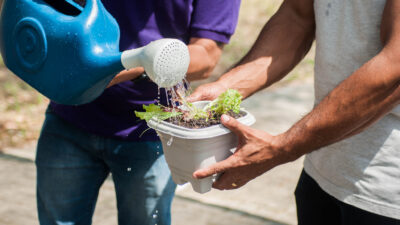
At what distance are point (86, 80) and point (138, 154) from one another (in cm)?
48

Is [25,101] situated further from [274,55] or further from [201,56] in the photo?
[274,55]

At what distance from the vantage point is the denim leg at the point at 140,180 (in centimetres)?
189

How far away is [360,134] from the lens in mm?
1507

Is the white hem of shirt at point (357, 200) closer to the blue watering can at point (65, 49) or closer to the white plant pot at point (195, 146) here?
the white plant pot at point (195, 146)

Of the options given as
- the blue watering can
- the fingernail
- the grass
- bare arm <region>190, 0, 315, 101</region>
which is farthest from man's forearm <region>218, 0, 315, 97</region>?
the grass

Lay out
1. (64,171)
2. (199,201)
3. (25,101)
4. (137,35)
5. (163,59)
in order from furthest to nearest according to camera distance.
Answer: (25,101) → (199,201) → (64,171) → (137,35) → (163,59)

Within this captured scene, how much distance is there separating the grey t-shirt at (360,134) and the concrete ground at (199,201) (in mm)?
1390

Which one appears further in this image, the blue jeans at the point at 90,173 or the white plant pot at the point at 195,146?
the blue jeans at the point at 90,173

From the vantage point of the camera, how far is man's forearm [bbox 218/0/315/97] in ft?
5.90

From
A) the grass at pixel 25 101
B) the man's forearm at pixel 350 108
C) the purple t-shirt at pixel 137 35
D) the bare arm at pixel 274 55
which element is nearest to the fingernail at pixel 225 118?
the man's forearm at pixel 350 108

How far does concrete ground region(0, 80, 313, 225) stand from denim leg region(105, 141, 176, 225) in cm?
98

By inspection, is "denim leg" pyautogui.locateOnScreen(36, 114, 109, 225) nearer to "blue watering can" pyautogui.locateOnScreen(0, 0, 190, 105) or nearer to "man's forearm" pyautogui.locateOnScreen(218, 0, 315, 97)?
"blue watering can" pyautogui.locateOnScreen(0, 0, 190, 105)

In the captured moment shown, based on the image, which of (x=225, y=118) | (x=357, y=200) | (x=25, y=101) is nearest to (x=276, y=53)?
(x=225, y=118)

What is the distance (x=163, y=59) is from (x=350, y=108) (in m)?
0.49
